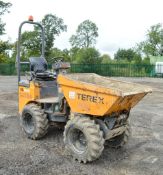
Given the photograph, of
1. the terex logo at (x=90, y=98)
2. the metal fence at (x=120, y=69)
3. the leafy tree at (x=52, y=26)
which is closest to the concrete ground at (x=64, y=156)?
the terex logo at (x=90, y=98)

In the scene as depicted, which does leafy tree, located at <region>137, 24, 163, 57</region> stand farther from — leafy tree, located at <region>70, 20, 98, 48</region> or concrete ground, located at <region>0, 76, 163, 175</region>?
concrete ground, located at <region>0, 76, 163, 175</region>

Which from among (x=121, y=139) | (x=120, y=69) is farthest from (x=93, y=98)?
(x=120, y=69)

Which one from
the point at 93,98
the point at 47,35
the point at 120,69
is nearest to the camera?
the point at 93,98

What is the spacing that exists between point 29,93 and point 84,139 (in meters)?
1.90

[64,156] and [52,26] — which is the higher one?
[52,26]

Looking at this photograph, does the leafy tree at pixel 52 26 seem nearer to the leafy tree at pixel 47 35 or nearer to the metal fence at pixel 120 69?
the leafy tree at pixel 47 35

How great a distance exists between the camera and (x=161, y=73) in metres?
34.0

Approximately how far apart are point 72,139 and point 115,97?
1.29m

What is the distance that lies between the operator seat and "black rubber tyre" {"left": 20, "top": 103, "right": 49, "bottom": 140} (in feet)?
2.05

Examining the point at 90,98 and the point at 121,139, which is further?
the point at 121,139

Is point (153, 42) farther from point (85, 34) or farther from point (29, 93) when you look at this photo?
point (29, 93)

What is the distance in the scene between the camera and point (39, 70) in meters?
7.47

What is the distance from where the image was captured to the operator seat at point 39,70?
7342 mm

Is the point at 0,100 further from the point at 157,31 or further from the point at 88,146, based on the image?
the point at 157,31
